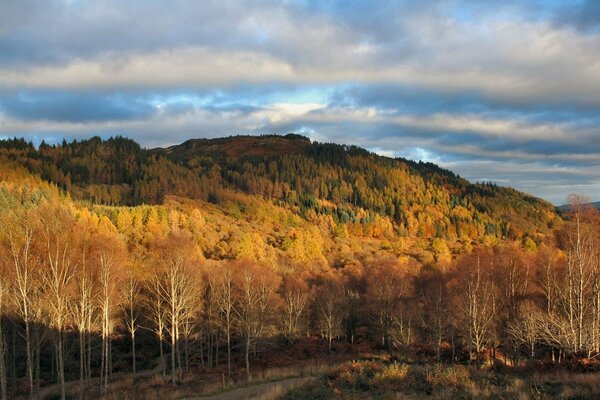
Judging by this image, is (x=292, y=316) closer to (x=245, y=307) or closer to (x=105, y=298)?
(x=245, y=307)

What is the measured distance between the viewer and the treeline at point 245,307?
1382 inches

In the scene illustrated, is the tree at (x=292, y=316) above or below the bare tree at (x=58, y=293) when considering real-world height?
below

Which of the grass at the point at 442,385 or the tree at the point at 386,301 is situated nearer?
the grass at the point at 442,385

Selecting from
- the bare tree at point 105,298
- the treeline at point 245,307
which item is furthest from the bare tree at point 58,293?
the bare tree at point 105,298

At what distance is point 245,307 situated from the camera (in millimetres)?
45281

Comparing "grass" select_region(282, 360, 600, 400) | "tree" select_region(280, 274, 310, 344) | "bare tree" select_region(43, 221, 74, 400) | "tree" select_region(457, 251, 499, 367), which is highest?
"bare tree" select_region(43, 221, 74, 400)

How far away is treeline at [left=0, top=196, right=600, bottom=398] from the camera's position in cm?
3509

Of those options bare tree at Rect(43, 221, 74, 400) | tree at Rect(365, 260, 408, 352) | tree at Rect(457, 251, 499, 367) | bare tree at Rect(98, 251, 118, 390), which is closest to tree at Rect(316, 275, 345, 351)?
tree at Rect(365, 260, 408, 352)

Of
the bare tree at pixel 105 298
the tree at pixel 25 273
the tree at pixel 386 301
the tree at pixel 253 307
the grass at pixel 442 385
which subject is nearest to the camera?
the grass at pixel 442 385

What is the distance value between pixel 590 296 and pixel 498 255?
23232 millimetres

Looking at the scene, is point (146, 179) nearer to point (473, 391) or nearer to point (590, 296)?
point (590, 296)

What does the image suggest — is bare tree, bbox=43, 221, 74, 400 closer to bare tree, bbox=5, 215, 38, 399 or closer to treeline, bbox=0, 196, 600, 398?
treeline, bbox=0, 196, 600, 398

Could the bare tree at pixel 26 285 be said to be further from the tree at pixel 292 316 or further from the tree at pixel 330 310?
the tree at pixel 330 310

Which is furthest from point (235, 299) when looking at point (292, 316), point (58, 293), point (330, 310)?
point (58, 293)
